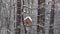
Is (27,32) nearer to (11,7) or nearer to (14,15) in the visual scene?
(14,15)

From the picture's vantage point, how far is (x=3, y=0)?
Answer: 195 centimetres

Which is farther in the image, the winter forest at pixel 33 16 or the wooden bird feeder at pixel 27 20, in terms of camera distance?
the wooden bird feeder at pixel 27 20

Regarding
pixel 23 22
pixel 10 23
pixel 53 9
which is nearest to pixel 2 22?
pixel 10 23

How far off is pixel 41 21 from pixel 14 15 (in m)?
0.42

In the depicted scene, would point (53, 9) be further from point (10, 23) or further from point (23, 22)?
point (10, 23)

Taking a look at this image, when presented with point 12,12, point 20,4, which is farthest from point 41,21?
point 12,12

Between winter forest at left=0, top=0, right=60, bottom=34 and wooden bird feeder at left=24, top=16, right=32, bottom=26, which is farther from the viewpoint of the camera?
wooden bird feeder at left=24, top=16, right=32, bottom=26

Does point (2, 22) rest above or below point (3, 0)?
below

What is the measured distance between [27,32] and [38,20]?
0.71 ft

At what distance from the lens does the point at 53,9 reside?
142 centimetres

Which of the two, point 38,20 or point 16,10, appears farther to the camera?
point 16,10

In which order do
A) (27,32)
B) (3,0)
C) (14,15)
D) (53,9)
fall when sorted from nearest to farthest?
(53,9), (27,32), (14,15), (3,0)

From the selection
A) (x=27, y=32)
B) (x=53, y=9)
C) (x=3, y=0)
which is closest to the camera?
(x=53, y=9)

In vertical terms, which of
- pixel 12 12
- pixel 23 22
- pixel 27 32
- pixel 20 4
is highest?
pixel 20 4
